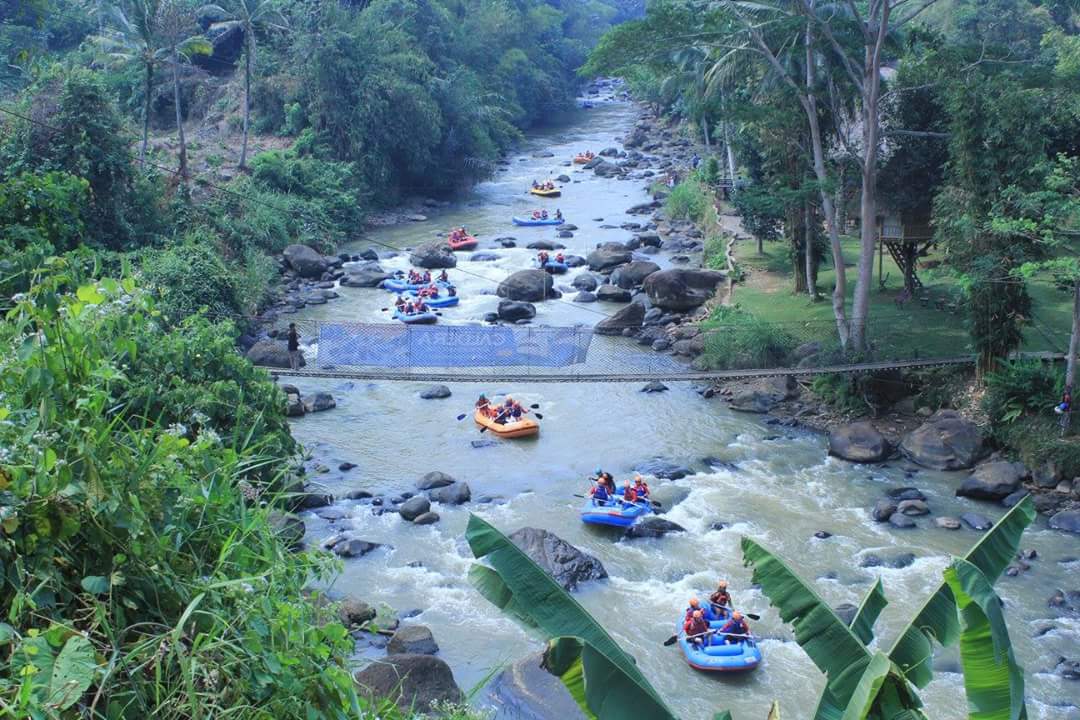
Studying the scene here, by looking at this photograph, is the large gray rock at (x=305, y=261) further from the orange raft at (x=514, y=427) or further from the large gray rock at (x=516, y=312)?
the orange raft at (x=514, y=427)

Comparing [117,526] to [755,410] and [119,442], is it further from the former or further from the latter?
[755,410]

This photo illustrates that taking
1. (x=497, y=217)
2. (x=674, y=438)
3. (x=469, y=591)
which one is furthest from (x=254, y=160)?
(x=469, y=591)

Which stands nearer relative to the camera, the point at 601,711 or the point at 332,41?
the point at 601,711

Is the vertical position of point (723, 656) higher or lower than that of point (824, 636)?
lower

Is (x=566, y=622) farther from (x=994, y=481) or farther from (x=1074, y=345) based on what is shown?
(x=1074, y=345)

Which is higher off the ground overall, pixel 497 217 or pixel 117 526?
pixel 117 526

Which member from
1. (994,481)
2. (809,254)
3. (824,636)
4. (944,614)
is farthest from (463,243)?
(824,636)
